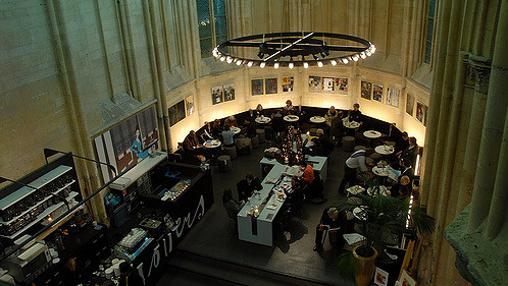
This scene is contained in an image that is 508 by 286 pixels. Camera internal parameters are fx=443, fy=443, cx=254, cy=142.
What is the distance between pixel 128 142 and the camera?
41.5 ft

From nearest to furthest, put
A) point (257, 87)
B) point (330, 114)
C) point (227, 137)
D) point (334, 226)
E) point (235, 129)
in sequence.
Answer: point (334, 226) → point (227, 137) → point (235, 129) → point (330, 114) → point (257, 87)

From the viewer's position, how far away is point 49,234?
10.2m

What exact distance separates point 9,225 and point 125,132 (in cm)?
438

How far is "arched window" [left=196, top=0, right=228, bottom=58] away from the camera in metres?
16.4

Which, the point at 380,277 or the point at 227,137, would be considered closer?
the point at 380,277

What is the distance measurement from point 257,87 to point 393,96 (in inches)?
218

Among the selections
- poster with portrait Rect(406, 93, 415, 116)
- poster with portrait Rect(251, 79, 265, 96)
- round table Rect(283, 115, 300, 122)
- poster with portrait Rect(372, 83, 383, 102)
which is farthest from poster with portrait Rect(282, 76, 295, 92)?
poster with portrait Rect(406, 93, 415, 116)

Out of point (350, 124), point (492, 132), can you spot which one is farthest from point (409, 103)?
point (492, 132)

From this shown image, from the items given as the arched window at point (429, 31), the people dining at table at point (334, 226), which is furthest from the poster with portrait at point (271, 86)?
the people dining at table at point (334, 226)

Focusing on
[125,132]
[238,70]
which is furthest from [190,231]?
[238,70]

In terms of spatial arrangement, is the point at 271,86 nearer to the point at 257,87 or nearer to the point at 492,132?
the point at 257,87

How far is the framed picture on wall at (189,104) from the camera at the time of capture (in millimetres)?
16092

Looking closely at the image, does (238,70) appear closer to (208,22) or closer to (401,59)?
(208,22)

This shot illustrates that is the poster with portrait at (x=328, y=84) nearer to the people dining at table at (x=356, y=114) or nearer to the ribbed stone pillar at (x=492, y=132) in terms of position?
the people dining at table at (x=356, y=114)
